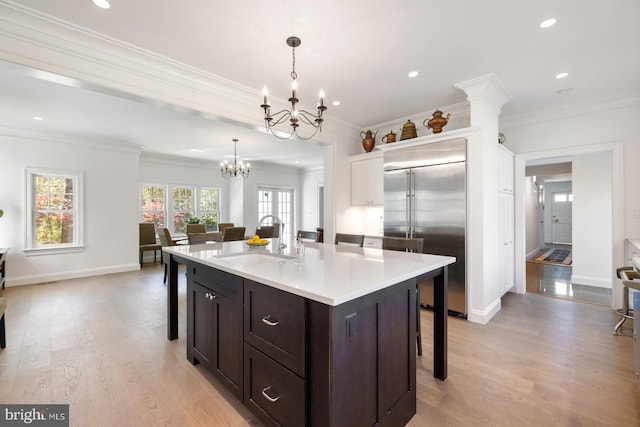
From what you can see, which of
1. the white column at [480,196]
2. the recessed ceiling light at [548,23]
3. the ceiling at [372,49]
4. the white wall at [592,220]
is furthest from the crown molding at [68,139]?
the white wall at [592,220]

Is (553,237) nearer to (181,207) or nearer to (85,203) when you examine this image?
(181,207)

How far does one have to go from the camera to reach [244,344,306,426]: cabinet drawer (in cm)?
135

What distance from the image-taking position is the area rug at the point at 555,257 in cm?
675

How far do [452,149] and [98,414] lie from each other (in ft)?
12.6

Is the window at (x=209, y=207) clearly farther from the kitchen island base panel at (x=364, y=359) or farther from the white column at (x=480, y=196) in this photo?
the kitchen island base panel at (x=364, y=359)

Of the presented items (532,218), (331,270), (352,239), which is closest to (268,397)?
(331,270)

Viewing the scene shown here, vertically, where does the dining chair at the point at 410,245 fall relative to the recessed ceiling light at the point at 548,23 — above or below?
below

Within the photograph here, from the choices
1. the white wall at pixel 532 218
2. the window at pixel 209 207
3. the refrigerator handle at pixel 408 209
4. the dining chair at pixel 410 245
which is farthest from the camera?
the window at pixel 209 207

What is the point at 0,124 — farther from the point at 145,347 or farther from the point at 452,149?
the point at 452,149

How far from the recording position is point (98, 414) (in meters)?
1.77

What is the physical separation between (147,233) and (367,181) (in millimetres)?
5494

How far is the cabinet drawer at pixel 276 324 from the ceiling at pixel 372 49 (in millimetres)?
1936

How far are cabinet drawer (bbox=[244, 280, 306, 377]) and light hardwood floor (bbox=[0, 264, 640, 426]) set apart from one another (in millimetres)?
584

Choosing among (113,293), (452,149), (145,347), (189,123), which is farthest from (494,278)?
(113,293)
